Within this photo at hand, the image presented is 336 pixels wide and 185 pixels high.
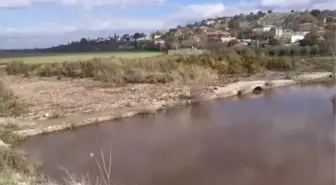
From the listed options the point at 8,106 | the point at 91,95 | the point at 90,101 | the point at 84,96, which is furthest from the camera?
the point at 91,95

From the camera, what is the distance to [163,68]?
3419 centimetres

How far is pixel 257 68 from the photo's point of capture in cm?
3806

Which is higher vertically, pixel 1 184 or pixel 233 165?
pixel 1 184

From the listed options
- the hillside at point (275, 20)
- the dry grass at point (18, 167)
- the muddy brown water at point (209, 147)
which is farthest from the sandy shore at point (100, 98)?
the hillside at point (275, 20)

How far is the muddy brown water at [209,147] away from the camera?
10.9m

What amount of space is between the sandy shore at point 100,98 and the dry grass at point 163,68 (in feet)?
5.73

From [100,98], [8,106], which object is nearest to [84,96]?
[100,98]

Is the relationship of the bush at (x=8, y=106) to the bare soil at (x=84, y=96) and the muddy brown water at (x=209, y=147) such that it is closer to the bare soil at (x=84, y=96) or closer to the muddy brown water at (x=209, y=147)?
the bare soil at (x=84, y=96)

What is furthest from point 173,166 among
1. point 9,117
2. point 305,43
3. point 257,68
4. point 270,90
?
point 305,43

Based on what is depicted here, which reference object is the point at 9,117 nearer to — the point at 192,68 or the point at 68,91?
the point at 68,91

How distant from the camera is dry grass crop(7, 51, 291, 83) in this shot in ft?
105

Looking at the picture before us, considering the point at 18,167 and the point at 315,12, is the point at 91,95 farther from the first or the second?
the point at 315,12

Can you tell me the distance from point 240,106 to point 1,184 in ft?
52.8

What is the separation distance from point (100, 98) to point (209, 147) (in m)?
11.9
